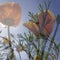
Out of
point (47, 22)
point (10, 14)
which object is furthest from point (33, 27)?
point (10, 14)

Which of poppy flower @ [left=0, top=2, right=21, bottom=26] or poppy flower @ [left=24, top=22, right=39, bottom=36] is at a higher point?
poppy flower @ [left=0, top=2, right=21, bottom=26]

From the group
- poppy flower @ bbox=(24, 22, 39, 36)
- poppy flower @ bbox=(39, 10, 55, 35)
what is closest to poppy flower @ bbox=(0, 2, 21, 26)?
poppy flower @ bbox=(24, 22, 39, 36)

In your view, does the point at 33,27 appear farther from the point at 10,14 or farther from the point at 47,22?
the point at 10,14

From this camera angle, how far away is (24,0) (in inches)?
75.2

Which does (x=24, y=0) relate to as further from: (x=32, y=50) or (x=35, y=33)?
(x=32, y=50)

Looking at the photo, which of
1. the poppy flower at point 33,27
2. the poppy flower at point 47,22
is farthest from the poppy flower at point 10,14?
the poppy flower at point 47,22

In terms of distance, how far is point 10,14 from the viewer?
6.19 feet

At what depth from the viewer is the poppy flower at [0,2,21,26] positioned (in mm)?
1879

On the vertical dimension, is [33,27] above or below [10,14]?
below

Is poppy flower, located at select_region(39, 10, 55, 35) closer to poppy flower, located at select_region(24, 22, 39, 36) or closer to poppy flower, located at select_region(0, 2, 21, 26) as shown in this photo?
poppy flower, located at select_region(24, 22, 39, 36)

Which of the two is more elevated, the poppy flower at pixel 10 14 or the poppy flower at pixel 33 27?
the poppy flower at pixel 10 14

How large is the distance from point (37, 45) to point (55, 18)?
28 cm

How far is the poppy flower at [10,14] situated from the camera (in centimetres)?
188

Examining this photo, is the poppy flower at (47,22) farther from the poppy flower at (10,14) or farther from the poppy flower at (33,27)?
the poppy flower at (10,14)
